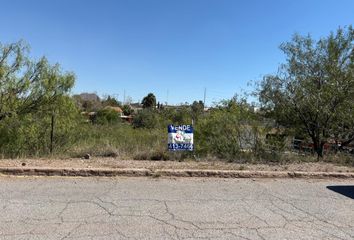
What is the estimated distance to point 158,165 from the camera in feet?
31.5

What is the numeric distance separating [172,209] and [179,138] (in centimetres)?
511

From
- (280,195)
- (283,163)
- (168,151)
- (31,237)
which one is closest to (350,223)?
(280,195)

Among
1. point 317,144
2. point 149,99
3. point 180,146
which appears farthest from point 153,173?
point 149,99

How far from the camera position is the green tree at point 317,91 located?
1238cm

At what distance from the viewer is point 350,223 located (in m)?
5.62

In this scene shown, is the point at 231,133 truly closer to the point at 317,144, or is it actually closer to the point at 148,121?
the point at 317,144

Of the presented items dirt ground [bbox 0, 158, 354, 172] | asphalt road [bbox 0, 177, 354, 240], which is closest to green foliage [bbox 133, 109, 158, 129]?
dirt ground [bbox 0, 158, 354, 172]

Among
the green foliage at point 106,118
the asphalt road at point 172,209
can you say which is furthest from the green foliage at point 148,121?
the asphalt road at point 172,209

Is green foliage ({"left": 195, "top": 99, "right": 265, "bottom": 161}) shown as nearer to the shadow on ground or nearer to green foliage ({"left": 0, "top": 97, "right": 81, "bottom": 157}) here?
the shadow on ground

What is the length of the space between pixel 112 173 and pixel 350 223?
198 inches

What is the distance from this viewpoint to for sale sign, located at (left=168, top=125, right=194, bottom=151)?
36.1 ft

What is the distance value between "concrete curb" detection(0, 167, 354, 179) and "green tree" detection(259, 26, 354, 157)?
12.1 ft

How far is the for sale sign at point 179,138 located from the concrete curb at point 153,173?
223 cm

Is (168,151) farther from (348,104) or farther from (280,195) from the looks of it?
(348,104)
